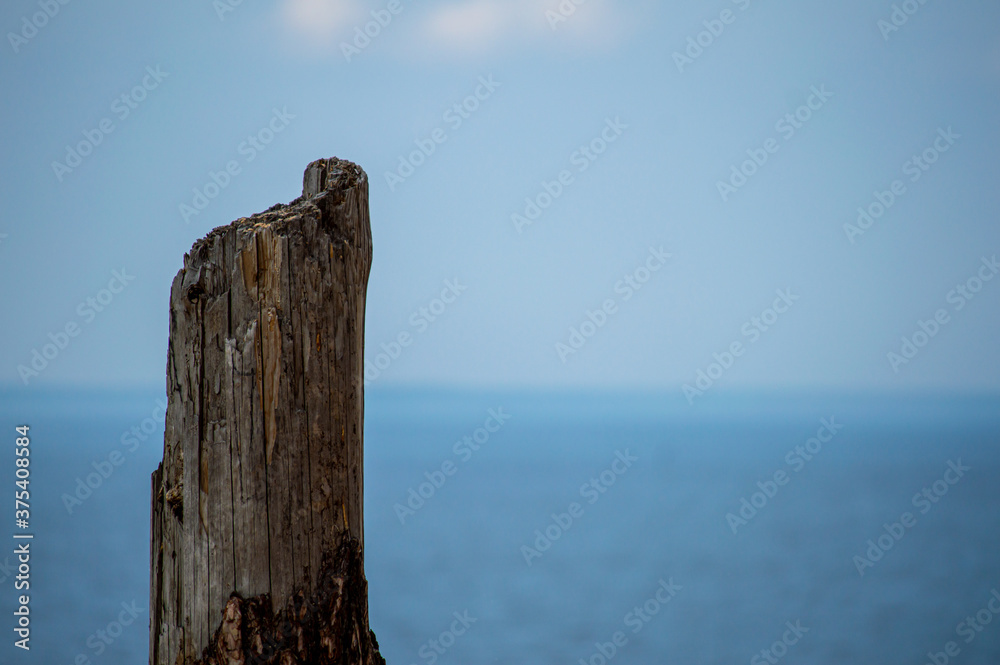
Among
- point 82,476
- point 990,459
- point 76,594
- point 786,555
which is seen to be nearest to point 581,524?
point 786,555

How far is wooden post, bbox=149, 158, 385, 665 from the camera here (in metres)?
1.97

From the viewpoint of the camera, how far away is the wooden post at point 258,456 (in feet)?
6.45

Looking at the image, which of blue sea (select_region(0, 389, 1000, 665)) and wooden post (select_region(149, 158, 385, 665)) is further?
blue sea (select_region(0, 389, 1000, 665))

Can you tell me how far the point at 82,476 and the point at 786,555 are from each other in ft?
32.5

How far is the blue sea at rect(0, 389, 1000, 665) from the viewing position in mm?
6480

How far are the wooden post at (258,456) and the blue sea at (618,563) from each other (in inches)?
172

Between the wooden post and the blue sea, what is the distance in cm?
438

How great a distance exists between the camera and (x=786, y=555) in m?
9.09

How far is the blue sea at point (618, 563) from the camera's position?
6.48m

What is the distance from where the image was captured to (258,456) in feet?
6.45

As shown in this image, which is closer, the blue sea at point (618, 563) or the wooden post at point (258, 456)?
the wooden post at point (258, 456)

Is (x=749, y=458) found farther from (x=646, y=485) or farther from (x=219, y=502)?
(x=219, y=502)

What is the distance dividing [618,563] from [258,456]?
720cm

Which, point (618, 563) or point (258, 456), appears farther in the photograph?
point (618, 563)
